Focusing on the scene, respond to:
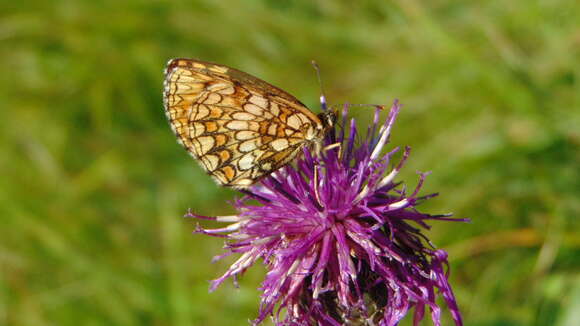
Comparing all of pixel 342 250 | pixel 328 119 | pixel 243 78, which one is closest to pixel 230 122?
pixel 243 78

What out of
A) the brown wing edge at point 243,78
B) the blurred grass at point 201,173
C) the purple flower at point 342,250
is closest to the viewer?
the purple flower at point 342,250

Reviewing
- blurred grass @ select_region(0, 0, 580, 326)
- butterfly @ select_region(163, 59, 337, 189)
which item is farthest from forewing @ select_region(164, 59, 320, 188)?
blurred grass @ select_region(0, 0, 580, 326)

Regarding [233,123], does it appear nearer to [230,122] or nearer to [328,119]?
[230,122]

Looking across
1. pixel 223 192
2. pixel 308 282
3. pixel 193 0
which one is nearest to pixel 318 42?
pixel 193 0

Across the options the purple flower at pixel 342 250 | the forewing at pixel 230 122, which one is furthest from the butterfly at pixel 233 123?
the purple flower at pixel 342 250

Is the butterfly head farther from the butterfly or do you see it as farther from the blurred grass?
the blurred grass

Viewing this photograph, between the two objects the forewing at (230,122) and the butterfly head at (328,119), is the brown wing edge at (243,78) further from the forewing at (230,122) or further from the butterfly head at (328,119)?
the butterfly head at (328,119)
